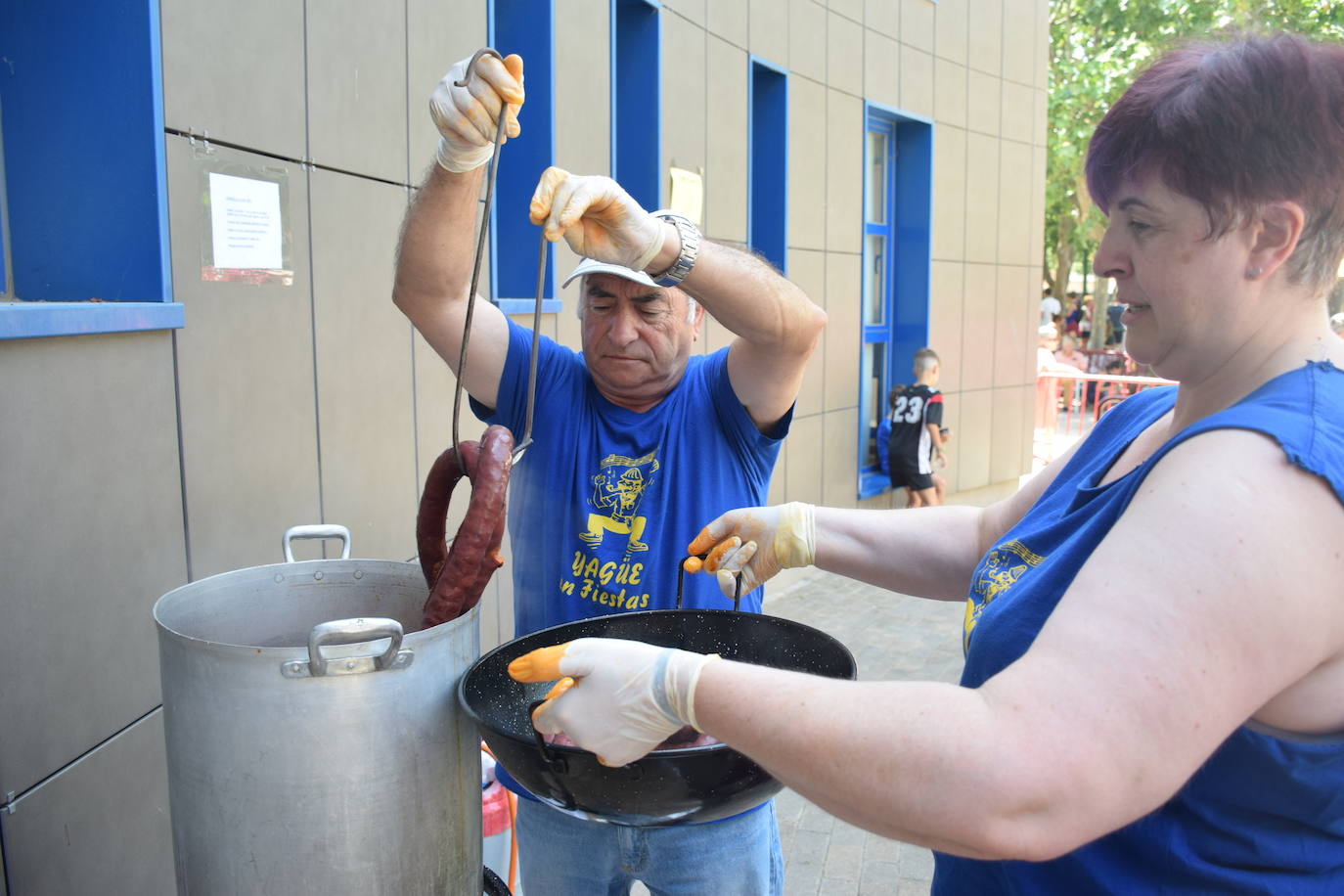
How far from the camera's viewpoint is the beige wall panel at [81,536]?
6.76 feet

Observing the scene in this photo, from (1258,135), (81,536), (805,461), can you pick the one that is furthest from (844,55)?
(1258,135)

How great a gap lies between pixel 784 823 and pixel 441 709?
297cm

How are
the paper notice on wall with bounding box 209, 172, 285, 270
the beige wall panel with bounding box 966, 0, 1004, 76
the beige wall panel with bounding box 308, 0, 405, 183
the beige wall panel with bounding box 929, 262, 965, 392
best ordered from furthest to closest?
the beige wall panel with bounding box 966, 0, 1004, 76 < the beige wall panel with bounding box 929, 262, 965, 392 < the beige wall panel with bounding box 308, 0, 405, 183 < the paper notice on wall with bounding box 209, 172, 285, 270

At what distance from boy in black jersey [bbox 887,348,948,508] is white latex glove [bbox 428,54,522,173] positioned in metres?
6.61

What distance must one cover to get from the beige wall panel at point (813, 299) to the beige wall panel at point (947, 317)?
1.95 m

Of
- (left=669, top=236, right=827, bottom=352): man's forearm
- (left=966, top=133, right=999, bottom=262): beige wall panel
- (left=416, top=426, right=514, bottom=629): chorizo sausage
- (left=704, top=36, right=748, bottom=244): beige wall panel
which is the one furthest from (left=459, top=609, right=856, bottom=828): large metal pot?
(left=966, top=133, right=999, bottom=262): beige wall panel

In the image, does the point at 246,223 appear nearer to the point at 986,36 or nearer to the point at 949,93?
the point at 949,93

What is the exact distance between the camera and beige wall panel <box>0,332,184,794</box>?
6.76 feet

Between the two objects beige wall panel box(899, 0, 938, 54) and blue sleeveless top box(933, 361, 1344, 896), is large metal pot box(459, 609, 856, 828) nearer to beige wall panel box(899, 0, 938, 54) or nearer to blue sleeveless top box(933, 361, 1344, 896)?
blue sleeveless top box(933, 361, 1344, 896)

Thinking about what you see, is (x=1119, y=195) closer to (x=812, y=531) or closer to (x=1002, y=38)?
(x=812, y=531)

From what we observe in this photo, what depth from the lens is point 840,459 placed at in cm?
821

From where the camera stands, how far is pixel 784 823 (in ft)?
13.3

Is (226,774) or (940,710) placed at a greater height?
(940,710)

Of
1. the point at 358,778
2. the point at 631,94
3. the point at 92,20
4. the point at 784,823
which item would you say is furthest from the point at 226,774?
the point at 631,94
